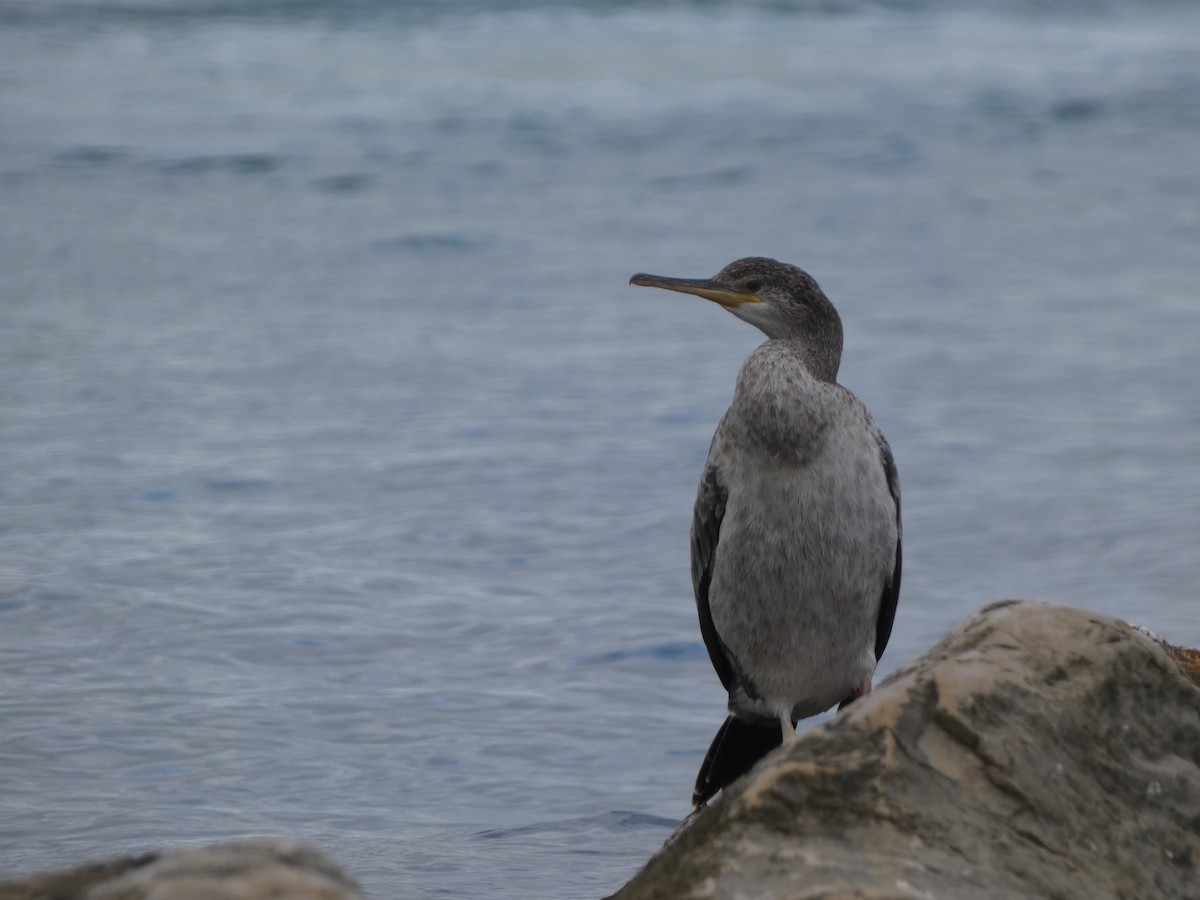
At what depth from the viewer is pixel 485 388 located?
1098 cm

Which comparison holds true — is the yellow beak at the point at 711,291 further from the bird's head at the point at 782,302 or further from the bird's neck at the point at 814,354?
the bird's neck at the point at 814,354

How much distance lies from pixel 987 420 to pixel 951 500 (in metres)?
1.38

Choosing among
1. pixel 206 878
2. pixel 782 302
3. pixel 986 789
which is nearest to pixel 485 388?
pixel 782 302

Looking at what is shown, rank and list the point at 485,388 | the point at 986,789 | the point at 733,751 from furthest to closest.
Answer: the point at 485,388
the point at 733,751
the point at 986,789

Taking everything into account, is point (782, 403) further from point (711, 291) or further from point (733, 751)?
point (733, 751)

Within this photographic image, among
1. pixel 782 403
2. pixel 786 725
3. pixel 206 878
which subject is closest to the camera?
pixel 206 878

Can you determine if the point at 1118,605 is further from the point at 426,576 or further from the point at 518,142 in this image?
the point at 518,142

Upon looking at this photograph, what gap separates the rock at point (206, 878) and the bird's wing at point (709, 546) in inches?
96.0

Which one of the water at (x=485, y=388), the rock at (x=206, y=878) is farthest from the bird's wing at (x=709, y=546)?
the rock at (x=206, y=878)

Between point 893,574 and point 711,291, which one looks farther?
point 711,291

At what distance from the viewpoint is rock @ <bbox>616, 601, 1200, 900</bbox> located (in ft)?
11.3

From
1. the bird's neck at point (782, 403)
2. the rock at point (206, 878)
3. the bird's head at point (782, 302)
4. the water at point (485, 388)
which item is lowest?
the water at point (485, 388)

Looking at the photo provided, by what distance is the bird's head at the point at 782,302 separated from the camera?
517cm

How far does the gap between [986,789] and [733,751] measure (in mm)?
1538
